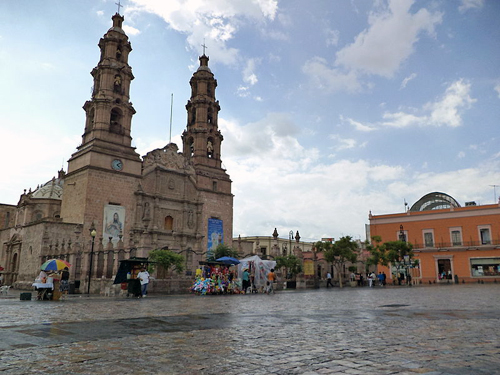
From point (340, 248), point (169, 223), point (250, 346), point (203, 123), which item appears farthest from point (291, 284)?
point (250, 346)

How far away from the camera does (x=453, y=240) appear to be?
139 ft

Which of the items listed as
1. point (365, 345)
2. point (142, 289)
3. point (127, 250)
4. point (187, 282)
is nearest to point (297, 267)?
point (187, 282)

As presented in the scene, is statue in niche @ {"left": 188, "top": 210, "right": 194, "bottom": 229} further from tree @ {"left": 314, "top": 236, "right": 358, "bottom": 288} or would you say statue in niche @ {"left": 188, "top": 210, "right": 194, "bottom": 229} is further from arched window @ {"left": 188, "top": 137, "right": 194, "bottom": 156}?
tree @ {"left": 314, "top": 236, "right": 358, "bottom": 288}

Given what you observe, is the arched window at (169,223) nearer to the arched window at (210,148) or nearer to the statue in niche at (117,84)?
the arched window at (210,148)

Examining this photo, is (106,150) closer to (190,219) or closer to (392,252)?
(190,219)

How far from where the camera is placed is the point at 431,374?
394cm

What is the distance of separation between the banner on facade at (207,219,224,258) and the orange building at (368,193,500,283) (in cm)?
1854

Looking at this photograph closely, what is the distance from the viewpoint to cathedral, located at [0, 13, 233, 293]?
110 feet

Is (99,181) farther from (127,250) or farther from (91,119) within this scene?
(127,250)

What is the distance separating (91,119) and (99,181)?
7647 millimetres

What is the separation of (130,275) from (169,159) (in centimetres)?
2452

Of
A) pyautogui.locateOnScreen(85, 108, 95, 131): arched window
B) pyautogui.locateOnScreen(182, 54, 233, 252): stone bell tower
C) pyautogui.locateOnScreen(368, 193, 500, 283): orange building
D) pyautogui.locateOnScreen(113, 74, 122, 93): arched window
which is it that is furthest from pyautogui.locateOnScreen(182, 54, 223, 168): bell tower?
pyautogui.locateOnScreen(368, 193, 500, 283): orange building

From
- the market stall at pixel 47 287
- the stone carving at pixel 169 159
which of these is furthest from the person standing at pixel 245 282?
the stone carving at pixel 169 159

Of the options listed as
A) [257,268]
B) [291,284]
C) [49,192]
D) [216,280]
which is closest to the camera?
[216,280]
